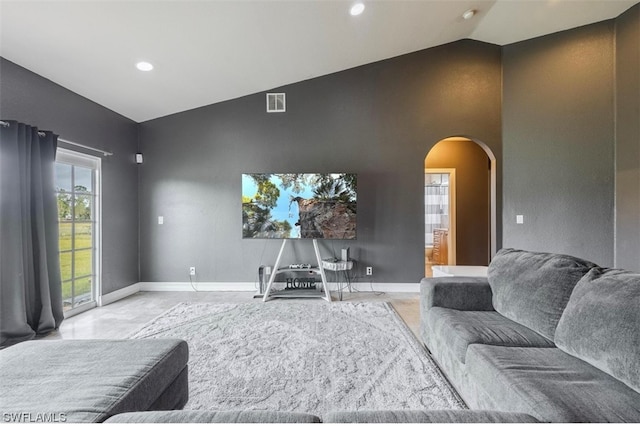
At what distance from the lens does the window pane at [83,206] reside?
322 cm

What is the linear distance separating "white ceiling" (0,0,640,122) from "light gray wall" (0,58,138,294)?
14 centimetres

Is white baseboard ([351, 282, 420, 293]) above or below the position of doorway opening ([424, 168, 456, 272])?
below

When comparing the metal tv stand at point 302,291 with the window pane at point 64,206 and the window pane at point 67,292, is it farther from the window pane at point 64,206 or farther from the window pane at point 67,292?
the window pane at point 64,206

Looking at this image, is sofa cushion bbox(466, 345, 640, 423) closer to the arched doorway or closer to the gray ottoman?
the gray ottoman

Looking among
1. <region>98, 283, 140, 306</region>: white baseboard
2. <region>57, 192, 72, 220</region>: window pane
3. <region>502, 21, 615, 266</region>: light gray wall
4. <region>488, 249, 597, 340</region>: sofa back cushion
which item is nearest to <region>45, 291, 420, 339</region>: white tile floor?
<region>98, 283, 140, 306</region>: white baseboard

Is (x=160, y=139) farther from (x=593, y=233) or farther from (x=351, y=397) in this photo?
(x=593, y=233)

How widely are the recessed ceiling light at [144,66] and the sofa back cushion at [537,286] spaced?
3.86 m

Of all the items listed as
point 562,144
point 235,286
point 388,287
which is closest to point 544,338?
point 388,287

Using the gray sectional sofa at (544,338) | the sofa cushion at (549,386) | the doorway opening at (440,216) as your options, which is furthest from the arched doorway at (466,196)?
the sofa cushion at (549,386)

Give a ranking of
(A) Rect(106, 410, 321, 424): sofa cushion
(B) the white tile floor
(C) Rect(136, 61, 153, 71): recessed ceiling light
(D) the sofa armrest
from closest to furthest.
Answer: (A) Rect(106, 410, 321, 424): sofa cushion → (D) the sofa armrest → (B) the white tile floor → (C) Rect(136, 61, 153, 71): recessed ceiling light

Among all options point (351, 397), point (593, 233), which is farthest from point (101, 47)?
point (593, 233)

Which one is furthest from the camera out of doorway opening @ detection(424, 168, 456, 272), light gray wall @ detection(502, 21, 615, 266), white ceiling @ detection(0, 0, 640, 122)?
doorway opening @ detection(424, 168, 456, 272)

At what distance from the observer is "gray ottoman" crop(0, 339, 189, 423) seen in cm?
91

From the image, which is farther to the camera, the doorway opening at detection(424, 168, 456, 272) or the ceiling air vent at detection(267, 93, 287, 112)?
the doorway opening at detection(424, 168, 456, 272)
